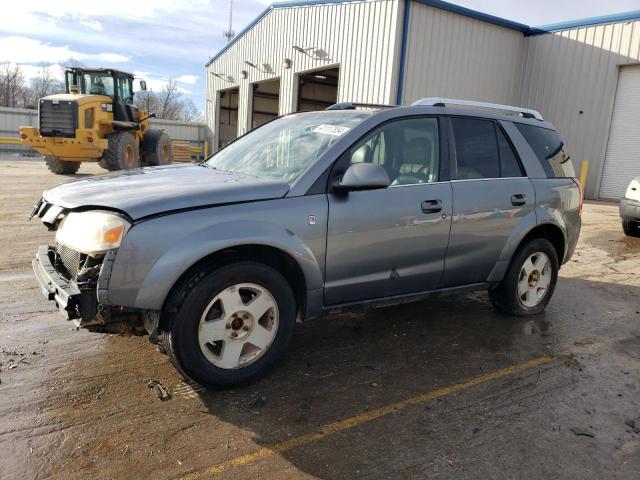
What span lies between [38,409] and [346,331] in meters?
2.34

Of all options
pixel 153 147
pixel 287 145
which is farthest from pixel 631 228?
pixel 153 147

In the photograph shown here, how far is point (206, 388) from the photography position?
3238 millimetres

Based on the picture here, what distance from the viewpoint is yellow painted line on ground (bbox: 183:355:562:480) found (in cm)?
257

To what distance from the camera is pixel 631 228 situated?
9719 millimetres

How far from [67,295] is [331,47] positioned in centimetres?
1570

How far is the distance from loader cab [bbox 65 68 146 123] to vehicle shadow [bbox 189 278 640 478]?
45.6 ft

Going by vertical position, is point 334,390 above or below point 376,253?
below

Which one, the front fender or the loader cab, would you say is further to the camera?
the loader cab

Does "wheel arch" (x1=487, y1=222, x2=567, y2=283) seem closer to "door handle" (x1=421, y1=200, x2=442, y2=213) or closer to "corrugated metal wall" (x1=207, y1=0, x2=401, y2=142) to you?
"door handle" (x1=421, y1=200, x2=442, y2=213)

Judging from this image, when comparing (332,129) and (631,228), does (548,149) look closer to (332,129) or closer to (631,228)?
(332,129)

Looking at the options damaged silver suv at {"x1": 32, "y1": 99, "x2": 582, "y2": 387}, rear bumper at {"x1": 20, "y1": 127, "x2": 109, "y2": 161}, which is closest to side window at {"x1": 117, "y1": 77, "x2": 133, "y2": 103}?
rear bumper at {"x1": 20, "y1": 127, "x2": 109, "y2": 161}

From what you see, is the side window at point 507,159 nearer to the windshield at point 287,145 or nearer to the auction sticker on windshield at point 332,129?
the windshield at point 287,145

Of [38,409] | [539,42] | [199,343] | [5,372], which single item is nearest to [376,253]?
[199,343]

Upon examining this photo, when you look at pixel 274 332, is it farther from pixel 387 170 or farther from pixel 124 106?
pixel 124 106
